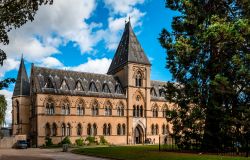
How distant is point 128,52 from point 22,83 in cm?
2061

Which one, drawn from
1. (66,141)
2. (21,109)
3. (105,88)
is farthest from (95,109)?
(21,109)

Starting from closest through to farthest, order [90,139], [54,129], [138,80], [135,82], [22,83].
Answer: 1. [54,129]
2. [90,139]
3. [22,83]
4. [135,82]
5. [138,80]

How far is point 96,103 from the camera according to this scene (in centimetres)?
6209

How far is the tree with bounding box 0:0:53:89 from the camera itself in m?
17.0

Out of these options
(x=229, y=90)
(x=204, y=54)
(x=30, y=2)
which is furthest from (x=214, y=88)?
(x=30, y=2)

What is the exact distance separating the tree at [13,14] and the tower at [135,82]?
47.1 metres

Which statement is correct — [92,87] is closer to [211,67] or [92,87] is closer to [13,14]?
[211,67]

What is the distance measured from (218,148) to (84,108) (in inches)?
1466

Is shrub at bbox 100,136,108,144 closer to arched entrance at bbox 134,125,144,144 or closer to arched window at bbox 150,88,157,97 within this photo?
arched entrance at bbox 134,125,144,144

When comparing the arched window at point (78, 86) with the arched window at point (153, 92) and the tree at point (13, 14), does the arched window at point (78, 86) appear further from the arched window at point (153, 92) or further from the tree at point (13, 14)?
the tree at point (13, 14)

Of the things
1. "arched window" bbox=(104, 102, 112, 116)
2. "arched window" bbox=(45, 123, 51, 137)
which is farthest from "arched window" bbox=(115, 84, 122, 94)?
"arched window" bbox=(45, 123, 51, 137)

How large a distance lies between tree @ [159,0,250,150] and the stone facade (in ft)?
107

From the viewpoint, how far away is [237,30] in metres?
24.8

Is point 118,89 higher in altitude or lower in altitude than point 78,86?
lower
